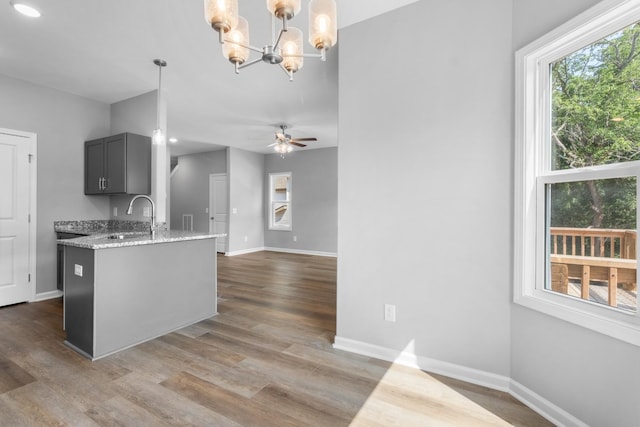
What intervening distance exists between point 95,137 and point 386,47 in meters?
4.29

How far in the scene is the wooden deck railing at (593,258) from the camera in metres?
1.50

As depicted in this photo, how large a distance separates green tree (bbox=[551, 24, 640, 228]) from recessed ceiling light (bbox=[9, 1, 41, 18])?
385cm

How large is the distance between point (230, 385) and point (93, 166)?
377 cm

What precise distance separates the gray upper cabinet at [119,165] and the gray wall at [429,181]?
2.92 m

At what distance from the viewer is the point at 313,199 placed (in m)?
7.82

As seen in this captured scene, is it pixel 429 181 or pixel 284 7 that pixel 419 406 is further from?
pixel 284 7

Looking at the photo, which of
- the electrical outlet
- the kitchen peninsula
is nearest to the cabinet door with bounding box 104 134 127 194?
the kitchen peninsula

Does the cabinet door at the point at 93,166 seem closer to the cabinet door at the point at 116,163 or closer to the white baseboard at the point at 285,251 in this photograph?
the cabinet door at the point at 116,163

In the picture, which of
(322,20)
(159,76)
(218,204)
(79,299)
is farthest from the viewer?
(218,204)

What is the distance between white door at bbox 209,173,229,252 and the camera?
7918mm

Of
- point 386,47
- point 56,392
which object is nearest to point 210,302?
point 56,392

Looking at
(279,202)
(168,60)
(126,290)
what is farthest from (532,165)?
(279,202)

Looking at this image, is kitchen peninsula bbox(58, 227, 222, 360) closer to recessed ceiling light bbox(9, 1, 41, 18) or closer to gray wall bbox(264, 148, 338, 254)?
recessed ceiling light bbox(9, 1, 41, 18)

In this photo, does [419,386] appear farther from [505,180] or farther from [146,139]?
[146,139]
